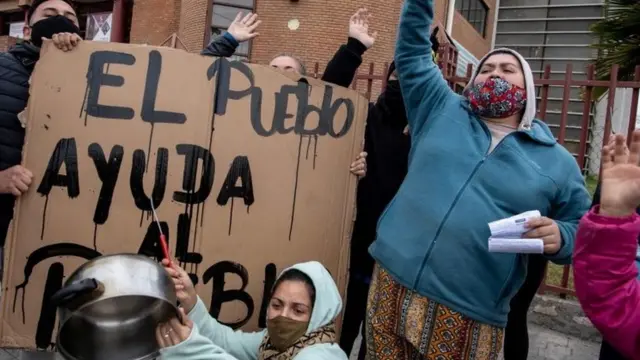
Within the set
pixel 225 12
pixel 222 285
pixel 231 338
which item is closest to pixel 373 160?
pixel 222 285

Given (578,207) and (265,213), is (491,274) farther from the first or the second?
(265,213)

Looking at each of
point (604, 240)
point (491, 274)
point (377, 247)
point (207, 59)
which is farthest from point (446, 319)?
point (207, 59)

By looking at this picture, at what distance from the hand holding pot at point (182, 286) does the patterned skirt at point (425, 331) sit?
2.00ft

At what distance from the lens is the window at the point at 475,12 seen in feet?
53.9

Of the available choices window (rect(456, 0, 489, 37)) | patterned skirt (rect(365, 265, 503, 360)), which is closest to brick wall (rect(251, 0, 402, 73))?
window (rect(456, 0, 489, 37))

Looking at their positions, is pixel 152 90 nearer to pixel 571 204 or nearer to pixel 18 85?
pixel 18 85

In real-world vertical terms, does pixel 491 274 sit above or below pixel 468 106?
below

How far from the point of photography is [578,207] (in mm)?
1738

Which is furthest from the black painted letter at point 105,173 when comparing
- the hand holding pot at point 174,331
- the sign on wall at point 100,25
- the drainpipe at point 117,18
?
the sign on wall at point 100,25

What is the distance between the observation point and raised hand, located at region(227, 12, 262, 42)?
2.46 meters

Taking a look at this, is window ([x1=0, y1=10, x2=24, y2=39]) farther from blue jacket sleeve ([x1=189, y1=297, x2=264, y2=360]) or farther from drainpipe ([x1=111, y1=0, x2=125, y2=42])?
blue jacket sleeve ([x1=189, y1=297, x2=264, y2=360])

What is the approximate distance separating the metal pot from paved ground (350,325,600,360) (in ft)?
6.82

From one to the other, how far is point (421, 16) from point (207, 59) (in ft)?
2.43

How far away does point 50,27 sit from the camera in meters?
2.05
